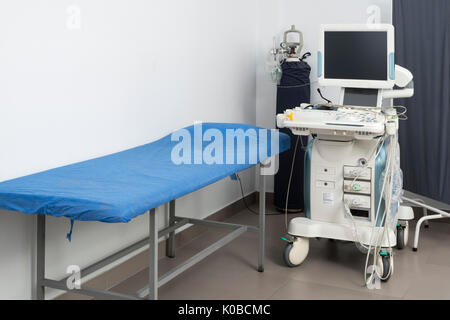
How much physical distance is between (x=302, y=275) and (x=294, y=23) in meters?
2.40

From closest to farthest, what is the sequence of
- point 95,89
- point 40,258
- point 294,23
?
point 40,258 < point 95,89 < point 294,23

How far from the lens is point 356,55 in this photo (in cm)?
335

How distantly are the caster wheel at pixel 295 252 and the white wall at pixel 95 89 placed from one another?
2.78 ft

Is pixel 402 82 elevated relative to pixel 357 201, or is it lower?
elevated

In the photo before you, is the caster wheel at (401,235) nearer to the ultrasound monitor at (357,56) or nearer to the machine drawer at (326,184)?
the machine drawer at (326,184)

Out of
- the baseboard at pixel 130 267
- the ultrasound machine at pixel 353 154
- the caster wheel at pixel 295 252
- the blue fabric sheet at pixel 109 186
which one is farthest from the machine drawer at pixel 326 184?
the baseboard at pixel 130 267

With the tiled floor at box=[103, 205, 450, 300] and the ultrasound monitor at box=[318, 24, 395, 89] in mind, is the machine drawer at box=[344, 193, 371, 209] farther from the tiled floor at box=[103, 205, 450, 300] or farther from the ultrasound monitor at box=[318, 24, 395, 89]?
the ultrasound monitor at box=[318, 24, 395, 89]

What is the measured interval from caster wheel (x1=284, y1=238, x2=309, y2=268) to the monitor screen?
3.36ft

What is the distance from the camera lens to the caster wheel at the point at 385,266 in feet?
10.5

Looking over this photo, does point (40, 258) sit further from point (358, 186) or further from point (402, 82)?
point (402, 82)

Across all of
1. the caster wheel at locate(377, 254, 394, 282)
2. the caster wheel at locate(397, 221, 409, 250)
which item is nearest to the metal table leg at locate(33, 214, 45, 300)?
the caster wheel at locate(377, 254, 394, 282)

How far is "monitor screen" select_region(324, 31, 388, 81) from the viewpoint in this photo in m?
3.30

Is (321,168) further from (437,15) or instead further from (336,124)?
(437,15)

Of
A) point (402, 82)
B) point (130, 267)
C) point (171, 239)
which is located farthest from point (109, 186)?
point (402, 82)
